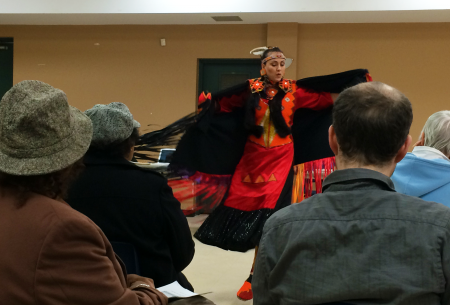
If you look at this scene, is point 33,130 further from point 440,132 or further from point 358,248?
point 440,132

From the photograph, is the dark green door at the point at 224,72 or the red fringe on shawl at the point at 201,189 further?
the dark green door at the point at 224,72

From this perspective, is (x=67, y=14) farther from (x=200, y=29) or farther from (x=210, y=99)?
(x=210, y=99)

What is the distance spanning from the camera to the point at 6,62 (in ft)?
21.8

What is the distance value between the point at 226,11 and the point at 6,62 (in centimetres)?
338

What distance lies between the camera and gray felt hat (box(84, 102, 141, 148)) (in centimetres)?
159

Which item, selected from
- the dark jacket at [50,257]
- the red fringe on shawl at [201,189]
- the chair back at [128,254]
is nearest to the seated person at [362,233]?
the dark jacket at [50,257]

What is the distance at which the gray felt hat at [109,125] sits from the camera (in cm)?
159

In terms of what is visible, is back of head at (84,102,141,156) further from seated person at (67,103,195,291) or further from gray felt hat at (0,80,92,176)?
gray felt hat at (0,80,92,176)

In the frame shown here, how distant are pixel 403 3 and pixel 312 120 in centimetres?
271

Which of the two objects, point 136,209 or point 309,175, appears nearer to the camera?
point 136,209

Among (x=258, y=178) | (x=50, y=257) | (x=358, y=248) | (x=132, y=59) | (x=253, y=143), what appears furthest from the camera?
(x=132, y=59)

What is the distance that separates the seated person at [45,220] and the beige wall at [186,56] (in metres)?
5.04

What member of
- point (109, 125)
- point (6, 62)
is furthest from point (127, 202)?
point (6, 62)

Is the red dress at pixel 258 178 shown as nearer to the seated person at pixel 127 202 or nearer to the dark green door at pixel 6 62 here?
the seated person at pixel 127 202
